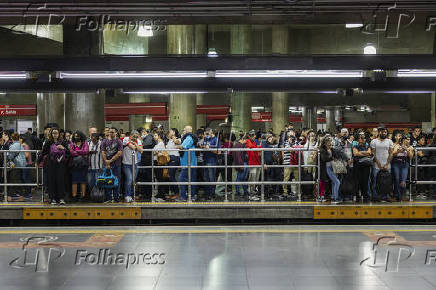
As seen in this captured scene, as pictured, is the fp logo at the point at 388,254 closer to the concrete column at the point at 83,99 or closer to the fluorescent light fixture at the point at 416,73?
the fluorescent light fixture at the point at 416,73

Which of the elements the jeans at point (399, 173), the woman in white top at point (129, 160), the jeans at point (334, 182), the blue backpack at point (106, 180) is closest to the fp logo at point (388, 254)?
the jeans at point (334, 182)

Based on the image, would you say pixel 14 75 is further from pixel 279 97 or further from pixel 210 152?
pixel 279 97

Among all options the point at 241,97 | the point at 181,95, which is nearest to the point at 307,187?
the point at 181,95

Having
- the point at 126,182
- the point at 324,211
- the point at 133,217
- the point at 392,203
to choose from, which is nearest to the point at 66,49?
the point at 126,182

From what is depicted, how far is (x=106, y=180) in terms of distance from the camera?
12.4m

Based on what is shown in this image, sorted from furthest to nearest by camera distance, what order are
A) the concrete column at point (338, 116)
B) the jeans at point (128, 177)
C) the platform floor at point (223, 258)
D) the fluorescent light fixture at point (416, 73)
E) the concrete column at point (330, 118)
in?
the concrete column at point (330, 118) < the concrete column at point (338, 116) < the jeans at point (128, 177) < the fluorescent light fixture at point (416, 73) < the platform floor at point (223, 258)

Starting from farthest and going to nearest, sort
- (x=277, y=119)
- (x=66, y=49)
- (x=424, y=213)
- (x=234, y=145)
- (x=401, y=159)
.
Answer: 1. (x=277, y=119)
2. (x=66, y=49)
3. (x=234, y=145)
4. (x=401, y=159)
5. (x=424, y=213)

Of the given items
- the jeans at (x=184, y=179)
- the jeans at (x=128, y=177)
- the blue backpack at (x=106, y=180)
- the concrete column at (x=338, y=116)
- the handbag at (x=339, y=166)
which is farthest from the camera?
the concrete column at (x=338, y=116)

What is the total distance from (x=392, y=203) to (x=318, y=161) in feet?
6.27

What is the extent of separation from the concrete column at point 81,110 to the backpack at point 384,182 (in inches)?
343

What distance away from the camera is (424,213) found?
11789 millimetres

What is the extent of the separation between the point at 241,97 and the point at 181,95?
6.32 metres

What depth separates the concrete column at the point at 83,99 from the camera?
1600 centimetres

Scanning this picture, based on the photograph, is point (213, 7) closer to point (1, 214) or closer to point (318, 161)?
point (318, 161)
